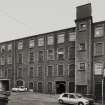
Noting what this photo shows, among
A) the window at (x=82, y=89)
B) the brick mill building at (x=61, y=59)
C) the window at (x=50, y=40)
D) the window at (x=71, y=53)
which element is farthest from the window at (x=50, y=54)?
the window at (x=82, y=89)

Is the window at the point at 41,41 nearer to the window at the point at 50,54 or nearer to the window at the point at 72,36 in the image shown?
the window at the point at 50,54

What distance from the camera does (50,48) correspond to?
161 feet

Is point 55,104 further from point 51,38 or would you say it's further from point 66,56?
point 51,38

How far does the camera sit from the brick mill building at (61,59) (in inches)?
1587

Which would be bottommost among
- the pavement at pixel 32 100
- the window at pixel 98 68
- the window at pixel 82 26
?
the pavement at pixel 32 100

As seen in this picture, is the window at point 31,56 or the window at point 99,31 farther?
the window at point 31,56

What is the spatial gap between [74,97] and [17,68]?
27.6m

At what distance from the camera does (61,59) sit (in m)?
47.2

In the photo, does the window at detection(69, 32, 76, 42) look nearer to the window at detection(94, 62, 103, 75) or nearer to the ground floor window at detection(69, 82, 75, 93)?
the window at detection(94, 62, 103, 75)

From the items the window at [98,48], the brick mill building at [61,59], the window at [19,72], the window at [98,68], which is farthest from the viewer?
the window at [19,72]

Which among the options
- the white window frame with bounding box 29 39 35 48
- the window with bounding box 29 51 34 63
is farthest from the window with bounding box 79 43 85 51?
the window with bounding box 29 51 34 63

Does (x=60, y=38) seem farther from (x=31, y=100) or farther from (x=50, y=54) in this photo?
(x=31, y=100)

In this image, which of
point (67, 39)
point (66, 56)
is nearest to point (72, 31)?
point (67, 39)

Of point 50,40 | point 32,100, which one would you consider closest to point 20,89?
point 50,40
